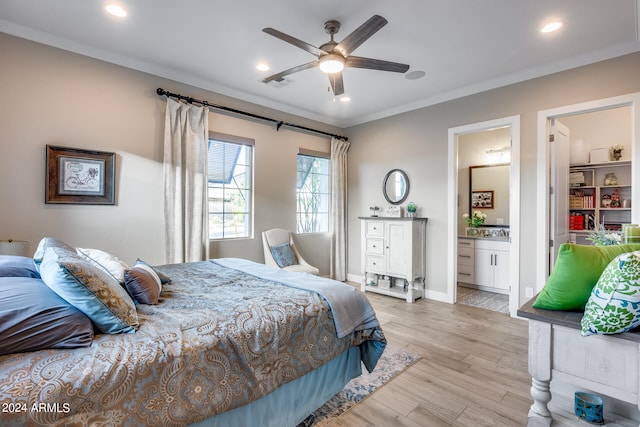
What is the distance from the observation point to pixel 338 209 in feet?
17.5

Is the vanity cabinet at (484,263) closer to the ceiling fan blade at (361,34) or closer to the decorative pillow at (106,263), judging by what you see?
the ceiling fan blade at (361,34)

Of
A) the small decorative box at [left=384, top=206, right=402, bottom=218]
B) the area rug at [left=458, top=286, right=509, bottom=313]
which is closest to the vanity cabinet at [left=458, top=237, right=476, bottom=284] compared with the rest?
the area rug at [left=458, top=286, right=509, bottom=313]

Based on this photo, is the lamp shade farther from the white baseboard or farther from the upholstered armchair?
the white baseboard

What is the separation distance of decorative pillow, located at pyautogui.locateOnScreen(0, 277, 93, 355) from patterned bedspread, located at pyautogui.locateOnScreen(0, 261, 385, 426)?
0.12 ft

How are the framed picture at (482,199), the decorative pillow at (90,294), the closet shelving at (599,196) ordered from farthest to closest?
the framed picture at (482,199)
the closet shelving at (599,196)
the decorative pillow at (90,294)

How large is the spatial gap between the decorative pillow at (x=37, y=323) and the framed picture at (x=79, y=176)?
192cm

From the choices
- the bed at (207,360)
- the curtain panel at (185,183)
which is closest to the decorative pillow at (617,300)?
the bed at (207,360)

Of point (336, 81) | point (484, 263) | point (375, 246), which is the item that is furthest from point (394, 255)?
point (336, 81)

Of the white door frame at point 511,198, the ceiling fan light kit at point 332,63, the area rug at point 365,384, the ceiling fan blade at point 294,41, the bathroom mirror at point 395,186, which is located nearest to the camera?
the area rug at point 365,384

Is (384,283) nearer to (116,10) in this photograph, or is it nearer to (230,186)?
(230,186)

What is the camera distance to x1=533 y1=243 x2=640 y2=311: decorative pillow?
162 centimetres

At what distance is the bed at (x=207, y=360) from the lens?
1.02 meters

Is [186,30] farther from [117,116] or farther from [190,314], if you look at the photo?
[190,314]

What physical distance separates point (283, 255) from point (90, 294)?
302 centimetres
